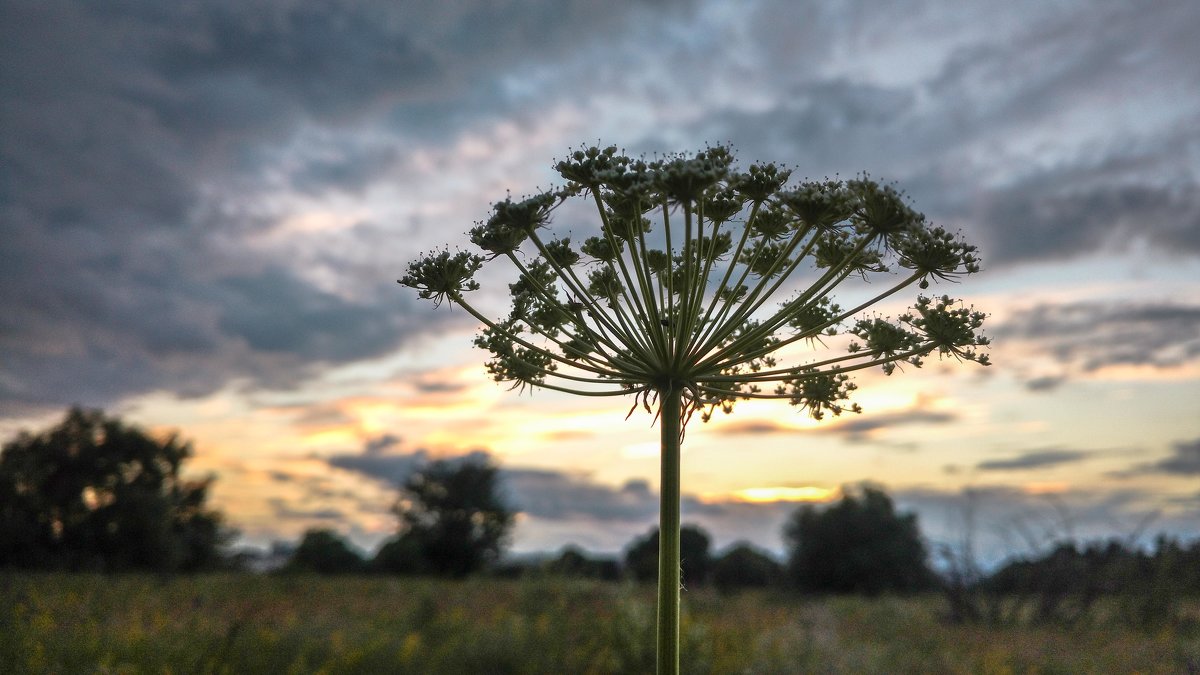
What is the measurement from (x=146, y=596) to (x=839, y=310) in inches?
510

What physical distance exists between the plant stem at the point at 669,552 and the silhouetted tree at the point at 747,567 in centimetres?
4168

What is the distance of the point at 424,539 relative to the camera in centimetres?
4725

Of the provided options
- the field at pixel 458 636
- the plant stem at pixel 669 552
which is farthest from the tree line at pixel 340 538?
the plant stem at pixel 669 552

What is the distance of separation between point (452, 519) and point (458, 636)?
3681 cm

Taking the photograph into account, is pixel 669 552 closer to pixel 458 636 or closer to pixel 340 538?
pixel 458 636

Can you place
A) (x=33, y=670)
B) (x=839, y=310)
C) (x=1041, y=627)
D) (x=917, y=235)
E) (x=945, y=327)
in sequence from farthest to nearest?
(x=1041, y=627) → (x=33, y=670) → (x=839, y=310) → (x=945, y=327) → (x=917, y=235)

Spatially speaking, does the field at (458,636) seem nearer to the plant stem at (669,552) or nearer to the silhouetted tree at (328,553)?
the plant stem at (669,552)

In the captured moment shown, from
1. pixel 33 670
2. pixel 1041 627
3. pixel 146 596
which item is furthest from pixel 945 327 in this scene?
pixel 1041 627

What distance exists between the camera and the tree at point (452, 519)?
152 feet

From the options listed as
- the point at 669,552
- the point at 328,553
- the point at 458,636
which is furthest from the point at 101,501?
the point at 669,552

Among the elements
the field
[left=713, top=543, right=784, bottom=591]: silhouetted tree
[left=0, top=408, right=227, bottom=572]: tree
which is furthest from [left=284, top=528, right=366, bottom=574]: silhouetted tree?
the field

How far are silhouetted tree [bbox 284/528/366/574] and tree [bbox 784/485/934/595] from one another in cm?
2246

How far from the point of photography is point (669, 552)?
12.4 feet

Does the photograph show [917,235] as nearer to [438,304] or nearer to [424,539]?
[438,304]
